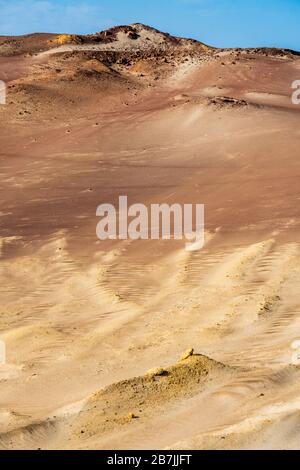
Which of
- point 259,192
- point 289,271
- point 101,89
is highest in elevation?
point 101,89

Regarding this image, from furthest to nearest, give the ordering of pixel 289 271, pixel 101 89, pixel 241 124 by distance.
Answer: pixel 101 89, pixel 241 124, pixel 289 271

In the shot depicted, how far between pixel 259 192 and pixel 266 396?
9.02 m

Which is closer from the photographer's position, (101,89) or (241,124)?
(241,124)

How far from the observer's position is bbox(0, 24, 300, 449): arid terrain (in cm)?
499

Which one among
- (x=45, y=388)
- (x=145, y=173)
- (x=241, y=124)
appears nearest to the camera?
(x=45, y=388)

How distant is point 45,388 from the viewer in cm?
625

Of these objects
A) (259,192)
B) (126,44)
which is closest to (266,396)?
(259,192)

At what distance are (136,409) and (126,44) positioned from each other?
31.0m

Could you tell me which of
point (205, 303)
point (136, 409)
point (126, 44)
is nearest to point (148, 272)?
point (205, 303)

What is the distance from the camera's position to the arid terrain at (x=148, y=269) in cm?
499

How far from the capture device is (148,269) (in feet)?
33.4

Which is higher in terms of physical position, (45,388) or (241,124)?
(241,124)
